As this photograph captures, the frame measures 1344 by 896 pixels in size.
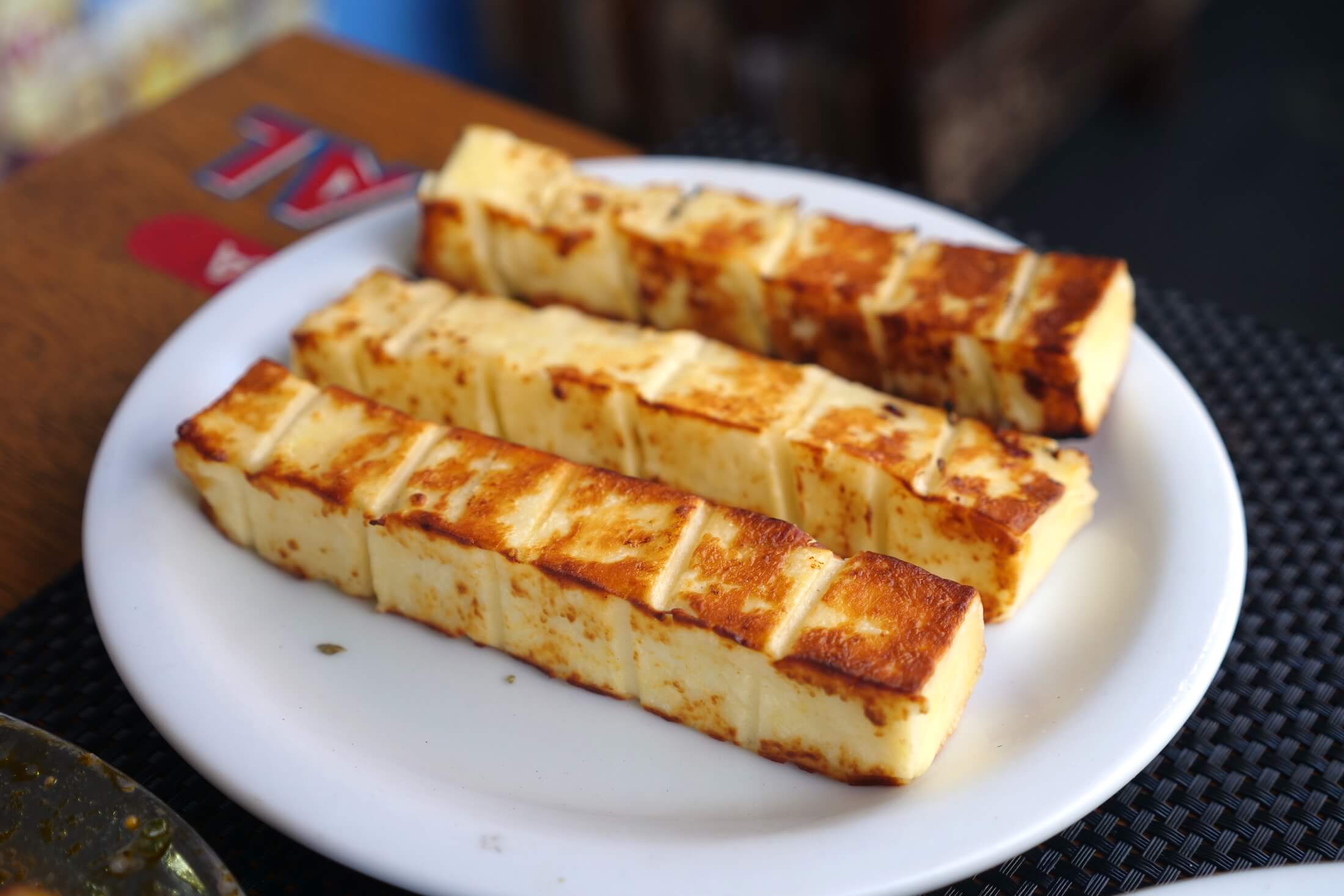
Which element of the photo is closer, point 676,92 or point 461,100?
point 461,100

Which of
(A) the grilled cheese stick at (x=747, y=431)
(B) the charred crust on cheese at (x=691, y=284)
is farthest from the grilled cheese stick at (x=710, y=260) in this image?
(A) the grilled cheese stick at (x=747, y=431)

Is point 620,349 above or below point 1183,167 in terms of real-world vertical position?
above

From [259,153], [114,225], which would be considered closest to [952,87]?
[259,153]

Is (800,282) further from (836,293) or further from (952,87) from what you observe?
(952,87)

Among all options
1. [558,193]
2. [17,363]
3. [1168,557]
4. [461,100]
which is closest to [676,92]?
[461,100]

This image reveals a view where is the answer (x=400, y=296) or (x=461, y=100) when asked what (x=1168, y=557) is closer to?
(x=400, y=296)

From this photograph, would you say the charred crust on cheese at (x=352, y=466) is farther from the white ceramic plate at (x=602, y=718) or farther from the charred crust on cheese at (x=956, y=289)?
the charred crust on cheese at (x=956, y=289)
